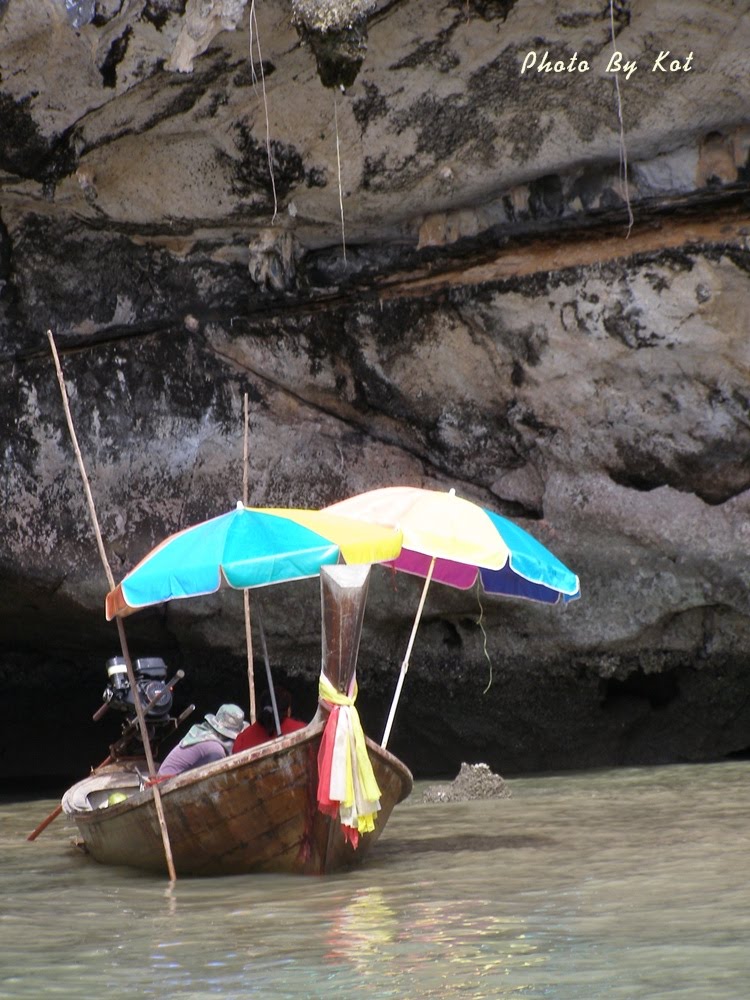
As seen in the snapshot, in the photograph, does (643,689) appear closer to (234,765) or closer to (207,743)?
(207,743)

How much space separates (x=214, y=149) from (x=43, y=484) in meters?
3.06

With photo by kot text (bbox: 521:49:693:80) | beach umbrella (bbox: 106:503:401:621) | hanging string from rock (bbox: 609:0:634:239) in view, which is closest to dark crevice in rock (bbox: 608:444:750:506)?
hanging string from rock (bbox: 609:0:634:239)

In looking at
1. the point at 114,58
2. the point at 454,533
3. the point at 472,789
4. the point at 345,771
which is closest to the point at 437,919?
the point at 345,771

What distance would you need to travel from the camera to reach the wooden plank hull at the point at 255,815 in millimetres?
5777

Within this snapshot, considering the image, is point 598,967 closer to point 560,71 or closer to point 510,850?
point 510,850

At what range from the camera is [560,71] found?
26.5 feet

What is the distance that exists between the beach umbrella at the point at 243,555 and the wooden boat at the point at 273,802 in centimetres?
13

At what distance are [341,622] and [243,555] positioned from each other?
21.3 inches

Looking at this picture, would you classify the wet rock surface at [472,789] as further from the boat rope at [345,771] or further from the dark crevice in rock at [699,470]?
the boat rope at [345,771]

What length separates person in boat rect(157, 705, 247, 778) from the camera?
649 cm

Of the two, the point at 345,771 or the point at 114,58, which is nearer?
the point at 345,771

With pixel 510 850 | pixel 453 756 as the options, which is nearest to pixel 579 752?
pixel 453 756

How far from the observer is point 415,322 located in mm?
9227

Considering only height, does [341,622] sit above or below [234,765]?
above
